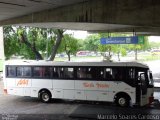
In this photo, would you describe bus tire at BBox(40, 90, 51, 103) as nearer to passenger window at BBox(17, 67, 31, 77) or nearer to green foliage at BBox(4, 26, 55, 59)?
passenger window at BBox(17, 67, 31, 77)

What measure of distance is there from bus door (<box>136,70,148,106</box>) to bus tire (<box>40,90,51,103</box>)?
5.84m

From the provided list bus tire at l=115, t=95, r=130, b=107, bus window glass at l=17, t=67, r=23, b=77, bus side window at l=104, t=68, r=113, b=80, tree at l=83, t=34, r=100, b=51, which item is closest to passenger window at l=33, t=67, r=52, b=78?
bus window glass at l=17, t=67, r=23, b=77

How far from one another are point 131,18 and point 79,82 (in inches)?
252

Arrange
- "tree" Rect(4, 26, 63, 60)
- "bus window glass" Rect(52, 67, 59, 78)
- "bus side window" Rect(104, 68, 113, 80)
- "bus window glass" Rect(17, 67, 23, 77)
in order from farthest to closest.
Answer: "tree" Rect(4, 26, 63, 60) → "bus window glass" Rect(17, 67, 23, 77) → "bus window glass" Rect(52, 67, 59, 78) → "bus side window" Rect(104, 68, 113, 80)

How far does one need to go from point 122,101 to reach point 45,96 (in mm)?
5118

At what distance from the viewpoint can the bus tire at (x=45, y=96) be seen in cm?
2131

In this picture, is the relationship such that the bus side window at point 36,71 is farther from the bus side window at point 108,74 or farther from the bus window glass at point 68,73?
the bus side window at point 108,74

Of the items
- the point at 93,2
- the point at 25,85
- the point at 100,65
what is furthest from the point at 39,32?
the point at 93,2

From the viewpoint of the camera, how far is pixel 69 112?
1762cm

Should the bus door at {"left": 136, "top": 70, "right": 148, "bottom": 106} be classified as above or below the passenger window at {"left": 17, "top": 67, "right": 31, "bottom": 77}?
below

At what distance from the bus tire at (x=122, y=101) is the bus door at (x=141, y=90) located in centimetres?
66

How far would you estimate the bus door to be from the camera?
18.6m

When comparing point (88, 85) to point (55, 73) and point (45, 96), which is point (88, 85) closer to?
point (55, 73)

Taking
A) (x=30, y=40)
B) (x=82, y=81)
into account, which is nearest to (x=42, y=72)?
(x=82, y=81)
